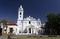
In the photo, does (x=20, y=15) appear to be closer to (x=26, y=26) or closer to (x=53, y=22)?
(x=26, y=26)

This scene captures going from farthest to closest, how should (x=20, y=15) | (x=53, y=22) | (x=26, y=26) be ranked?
1. (x=20, y=15)
2. (x=26, y=26)
3. (x=53, y=22)

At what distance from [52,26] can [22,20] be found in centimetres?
→ 1899

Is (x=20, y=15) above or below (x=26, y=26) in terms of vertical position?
above

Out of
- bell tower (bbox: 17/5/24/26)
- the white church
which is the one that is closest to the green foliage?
the white church

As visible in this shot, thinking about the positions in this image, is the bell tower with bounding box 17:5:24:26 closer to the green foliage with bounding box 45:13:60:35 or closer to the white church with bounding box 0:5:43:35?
the white church with bounding box 0:5:43:35

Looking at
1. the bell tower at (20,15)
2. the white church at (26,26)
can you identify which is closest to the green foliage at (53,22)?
the white church at (26,26)

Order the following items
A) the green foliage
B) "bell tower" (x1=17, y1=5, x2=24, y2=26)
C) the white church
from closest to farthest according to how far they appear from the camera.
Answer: the green foliage → the white church → "bell tower" (x1=17, y1=5, x2=24, y2=26)

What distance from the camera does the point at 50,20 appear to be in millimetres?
71188

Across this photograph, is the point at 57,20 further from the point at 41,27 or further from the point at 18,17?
the point at 18,17

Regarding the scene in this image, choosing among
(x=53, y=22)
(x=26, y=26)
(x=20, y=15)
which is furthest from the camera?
(x=20, y=15)

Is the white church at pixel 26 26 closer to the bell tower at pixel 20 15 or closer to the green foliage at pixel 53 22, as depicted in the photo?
the bell tower at pixel 20 15

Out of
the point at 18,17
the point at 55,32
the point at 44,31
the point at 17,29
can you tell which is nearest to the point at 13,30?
the point at 17,29

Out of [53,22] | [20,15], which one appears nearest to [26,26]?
[20,15]

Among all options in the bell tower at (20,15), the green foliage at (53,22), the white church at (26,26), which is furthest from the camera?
the bell tower at (20,15)
